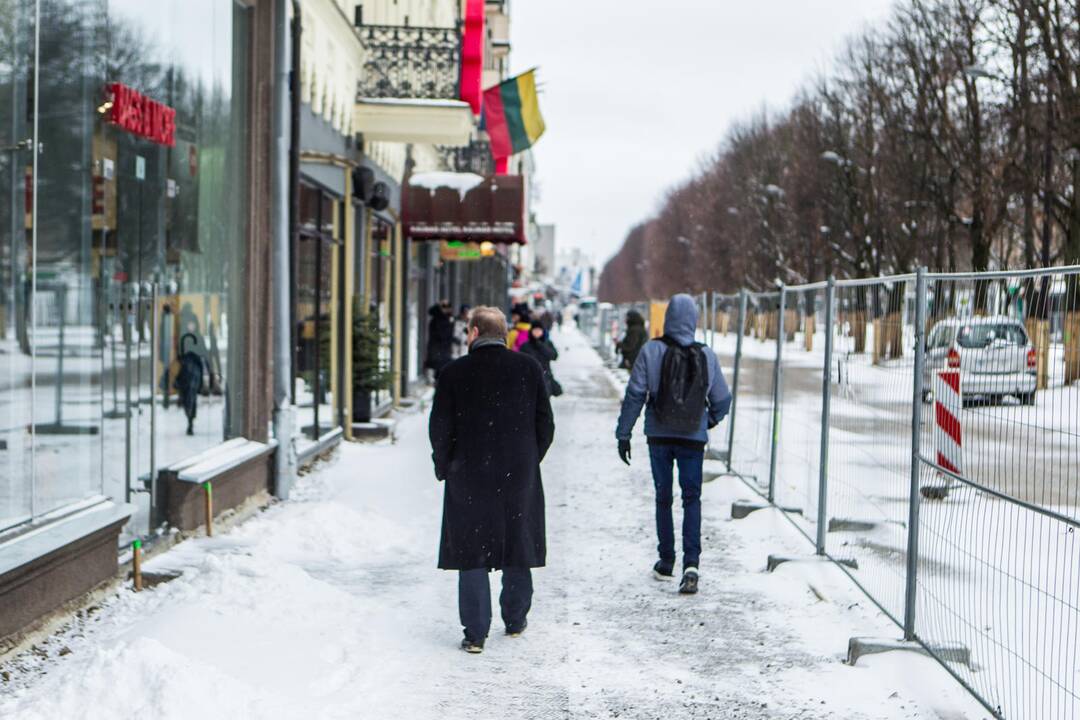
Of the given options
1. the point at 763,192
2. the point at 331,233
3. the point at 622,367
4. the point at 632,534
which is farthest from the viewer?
the point at 763,192

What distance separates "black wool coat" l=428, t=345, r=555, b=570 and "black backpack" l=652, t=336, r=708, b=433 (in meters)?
1.54

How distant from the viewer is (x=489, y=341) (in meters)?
6.94

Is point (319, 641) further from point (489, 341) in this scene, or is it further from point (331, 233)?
point (331, 233)

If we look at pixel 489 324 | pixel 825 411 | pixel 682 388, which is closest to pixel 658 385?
pixel 682 388

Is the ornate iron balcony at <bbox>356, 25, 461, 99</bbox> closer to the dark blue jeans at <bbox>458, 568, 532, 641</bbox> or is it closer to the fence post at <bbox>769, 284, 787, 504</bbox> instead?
the fence post at <bbox>769, 284, 787, 504</bbox>

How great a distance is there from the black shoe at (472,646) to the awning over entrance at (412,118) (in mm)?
10944

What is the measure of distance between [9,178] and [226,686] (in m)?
2.68

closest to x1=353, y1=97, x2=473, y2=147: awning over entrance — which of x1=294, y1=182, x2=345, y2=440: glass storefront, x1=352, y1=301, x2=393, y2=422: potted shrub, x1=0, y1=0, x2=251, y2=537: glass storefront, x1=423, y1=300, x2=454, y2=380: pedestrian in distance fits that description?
x1=294, y1=182, x2=345, y2=440: glass storefront

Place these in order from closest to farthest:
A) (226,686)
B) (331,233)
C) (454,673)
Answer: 1. (226,686)
2. (454,673)
3. (331,233)

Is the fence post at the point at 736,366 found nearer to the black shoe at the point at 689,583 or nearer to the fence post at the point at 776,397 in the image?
the fence post at the point at 776,397

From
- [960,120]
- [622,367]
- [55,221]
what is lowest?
[622,367]

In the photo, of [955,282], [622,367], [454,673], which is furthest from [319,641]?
[622,367]

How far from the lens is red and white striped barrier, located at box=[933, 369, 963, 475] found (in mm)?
6402

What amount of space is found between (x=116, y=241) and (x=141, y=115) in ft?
2.80
